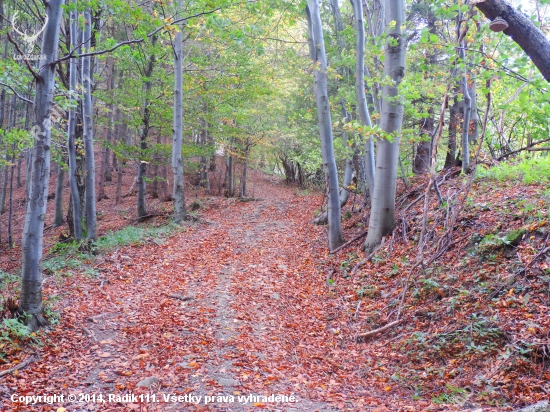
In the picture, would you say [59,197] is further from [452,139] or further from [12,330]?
[452,139]

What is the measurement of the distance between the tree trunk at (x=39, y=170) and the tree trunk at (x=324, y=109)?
5689mm

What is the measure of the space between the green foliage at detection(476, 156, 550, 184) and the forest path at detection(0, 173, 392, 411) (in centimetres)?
441

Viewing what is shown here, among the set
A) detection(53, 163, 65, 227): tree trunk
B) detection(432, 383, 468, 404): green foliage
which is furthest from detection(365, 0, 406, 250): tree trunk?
detection(53, 163, 65, 227): tree trunk

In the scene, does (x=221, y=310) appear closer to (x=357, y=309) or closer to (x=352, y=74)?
(x=357, y=309)

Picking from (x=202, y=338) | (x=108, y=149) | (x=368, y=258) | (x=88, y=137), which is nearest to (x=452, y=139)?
(x=368, y=258)

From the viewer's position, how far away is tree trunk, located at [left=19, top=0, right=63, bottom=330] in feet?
13.8

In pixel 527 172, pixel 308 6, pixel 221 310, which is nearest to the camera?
pixel 221 310

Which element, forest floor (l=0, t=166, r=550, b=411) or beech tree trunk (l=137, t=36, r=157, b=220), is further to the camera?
beech tree trunk (l=137, t=36, r=157, b=220)

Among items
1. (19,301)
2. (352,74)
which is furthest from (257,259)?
(352,74)

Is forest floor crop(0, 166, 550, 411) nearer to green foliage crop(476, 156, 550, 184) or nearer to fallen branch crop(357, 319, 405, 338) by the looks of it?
fallen branch crop(357, 319, 405, 338)

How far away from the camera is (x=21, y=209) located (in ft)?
66.4

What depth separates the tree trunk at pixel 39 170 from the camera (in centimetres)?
421

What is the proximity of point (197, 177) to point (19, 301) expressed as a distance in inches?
713

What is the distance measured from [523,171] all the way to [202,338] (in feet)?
24.8
